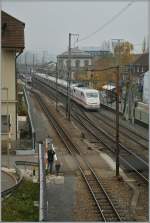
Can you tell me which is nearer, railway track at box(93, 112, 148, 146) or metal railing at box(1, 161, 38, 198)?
metal railing at box(1, 161, 38, 198)

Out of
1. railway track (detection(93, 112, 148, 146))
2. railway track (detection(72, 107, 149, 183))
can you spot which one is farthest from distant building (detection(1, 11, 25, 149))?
railway track (detection(93, 112, 148, 146))

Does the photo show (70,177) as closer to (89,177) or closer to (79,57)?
(89,177)

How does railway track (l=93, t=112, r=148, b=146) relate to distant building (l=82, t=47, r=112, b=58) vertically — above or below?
below

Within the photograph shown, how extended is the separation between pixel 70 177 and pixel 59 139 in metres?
10.2

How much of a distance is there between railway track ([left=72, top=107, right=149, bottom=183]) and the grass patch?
16.2 feet

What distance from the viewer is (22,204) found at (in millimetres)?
13758

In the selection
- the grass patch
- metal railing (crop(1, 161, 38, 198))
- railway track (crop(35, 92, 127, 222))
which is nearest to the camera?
the grass patch

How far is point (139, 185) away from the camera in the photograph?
1847cm

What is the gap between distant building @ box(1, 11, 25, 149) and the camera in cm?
2361

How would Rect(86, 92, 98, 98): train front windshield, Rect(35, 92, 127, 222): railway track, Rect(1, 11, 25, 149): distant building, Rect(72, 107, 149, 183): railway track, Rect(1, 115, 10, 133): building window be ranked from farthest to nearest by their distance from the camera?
Rect(86, 92, 98, 98): train front windshield < Rect(1, 115, 10, 133): building window < Rect(1, 11, 25, 149): distant building < Rect(72, 107, 149, 183): railway track < Rect(35, 92, 127, 222): railway track

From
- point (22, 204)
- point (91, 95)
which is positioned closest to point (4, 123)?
point (22, 204)

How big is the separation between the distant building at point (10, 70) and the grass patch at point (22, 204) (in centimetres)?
729

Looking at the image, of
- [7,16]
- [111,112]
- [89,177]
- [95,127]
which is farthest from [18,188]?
[111,112]

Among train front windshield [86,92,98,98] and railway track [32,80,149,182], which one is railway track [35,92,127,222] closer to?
railway track [32,80,149,182]
